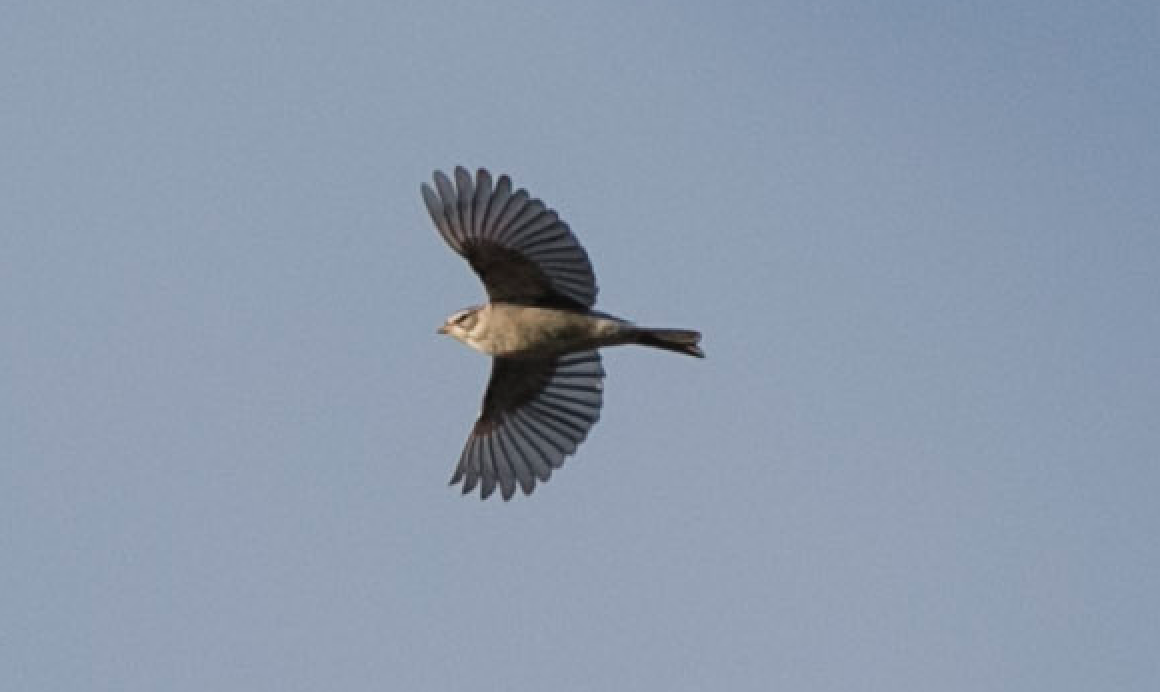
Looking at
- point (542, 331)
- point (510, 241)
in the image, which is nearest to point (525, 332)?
point (542, 331)

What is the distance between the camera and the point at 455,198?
1747 centimetres

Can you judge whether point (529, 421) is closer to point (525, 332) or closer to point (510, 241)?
point (525, 332)

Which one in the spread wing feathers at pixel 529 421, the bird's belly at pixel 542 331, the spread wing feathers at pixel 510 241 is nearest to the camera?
the spread wing feathers at pixel 510 241

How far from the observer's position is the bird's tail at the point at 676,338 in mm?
17859

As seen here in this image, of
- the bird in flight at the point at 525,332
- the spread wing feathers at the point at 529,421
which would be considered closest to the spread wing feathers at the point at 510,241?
the bird in flight at the point at 525,332

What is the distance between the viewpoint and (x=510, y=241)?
17766 mm

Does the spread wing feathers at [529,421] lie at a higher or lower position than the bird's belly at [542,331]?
lower

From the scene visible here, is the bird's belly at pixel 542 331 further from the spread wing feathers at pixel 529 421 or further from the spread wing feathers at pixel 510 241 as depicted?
the spread wing feathers at pixel 529 421

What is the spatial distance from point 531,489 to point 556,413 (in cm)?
71

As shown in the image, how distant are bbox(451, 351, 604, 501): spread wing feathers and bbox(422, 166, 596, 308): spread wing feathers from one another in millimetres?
1346

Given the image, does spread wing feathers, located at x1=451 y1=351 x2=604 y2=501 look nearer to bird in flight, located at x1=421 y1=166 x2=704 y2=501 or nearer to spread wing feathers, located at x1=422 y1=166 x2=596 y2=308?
bird in flight, located at x1=421 y1=166 x2=704 y2=501

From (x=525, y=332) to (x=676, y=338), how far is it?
4.21ft

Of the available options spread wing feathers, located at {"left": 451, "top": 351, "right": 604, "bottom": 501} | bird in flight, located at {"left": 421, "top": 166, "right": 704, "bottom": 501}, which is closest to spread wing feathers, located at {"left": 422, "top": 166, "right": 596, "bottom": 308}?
bird in flight, located at {"left": 421, "top": 166, "right": 704, "bottom": 501}

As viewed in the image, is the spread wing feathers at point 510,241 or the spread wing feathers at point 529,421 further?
the spread wing feathers at point 529,421
